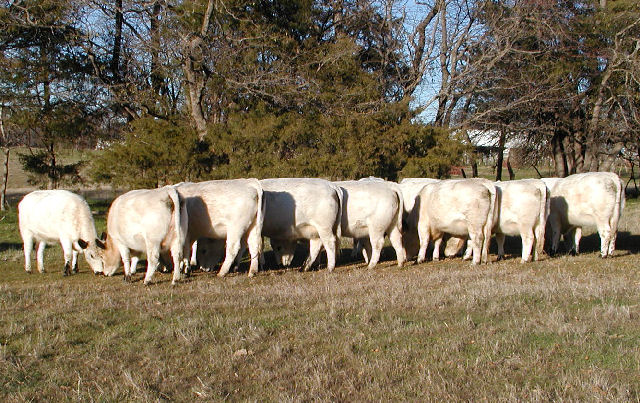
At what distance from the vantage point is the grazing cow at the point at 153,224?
10.3m

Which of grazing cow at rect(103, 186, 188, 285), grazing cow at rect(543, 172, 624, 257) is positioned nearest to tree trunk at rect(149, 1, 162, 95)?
grazing cow at rect(103, 186, 188, 285)

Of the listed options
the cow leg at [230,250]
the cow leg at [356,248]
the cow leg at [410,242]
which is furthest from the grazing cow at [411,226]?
the cow leg at [230,250]

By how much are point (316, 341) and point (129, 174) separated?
1709 cm

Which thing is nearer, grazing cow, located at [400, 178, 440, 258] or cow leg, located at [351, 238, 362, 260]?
grazing cow, located at [400, 178, 440, 258]

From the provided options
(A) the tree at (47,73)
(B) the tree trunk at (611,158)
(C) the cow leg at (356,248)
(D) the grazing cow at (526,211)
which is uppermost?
(A) the tree at (47,73)

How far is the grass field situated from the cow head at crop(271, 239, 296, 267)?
10.6 ft

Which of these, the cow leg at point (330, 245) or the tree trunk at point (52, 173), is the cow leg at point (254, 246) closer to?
the cow leg at point (330, 245)

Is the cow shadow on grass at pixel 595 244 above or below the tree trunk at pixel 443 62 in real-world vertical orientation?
below

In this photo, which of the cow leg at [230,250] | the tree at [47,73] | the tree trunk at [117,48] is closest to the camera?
the cow leg at [230,250]

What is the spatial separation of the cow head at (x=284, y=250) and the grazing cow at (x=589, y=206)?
588 cm

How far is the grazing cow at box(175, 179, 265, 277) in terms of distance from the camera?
11297mm

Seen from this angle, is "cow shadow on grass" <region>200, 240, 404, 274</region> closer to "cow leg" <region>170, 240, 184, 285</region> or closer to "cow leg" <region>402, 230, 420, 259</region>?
"cow leg" <region>402, 230, 420, 259</region>

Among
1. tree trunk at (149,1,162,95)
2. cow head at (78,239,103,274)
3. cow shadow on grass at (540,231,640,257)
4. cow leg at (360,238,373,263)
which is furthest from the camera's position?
tree trunk at (149,1,162,95)

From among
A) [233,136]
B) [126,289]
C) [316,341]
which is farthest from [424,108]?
[316,341]
